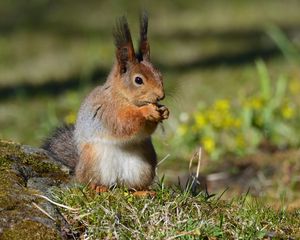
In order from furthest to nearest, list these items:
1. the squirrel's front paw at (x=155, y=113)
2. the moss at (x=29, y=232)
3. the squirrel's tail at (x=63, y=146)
A: the squirrel's tail at (x=63, y=146)
the squirrel's front paw at (x=155, y=113)
the moss at (x=29, y=232)

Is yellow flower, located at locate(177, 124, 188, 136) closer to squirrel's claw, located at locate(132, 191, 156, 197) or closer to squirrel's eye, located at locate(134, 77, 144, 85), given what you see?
squirrel's eye, located at locate(134, 77, 144, 85)

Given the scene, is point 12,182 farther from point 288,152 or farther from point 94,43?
point 94,43

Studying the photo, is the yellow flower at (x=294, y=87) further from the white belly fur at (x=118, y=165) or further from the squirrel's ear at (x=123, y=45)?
the white belly fur at (x=118, y=165)

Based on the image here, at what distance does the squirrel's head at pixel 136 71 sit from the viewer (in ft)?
14.3

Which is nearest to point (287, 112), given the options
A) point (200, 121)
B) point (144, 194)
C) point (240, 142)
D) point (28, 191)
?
point (240, 142)

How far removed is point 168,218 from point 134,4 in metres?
8.17

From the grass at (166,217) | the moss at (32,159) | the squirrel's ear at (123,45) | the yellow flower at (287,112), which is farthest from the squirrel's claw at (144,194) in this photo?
the yellow flower at (287,112)

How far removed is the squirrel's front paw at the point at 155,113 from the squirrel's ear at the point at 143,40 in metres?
0.27

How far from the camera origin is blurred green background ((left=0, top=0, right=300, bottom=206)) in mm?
8375

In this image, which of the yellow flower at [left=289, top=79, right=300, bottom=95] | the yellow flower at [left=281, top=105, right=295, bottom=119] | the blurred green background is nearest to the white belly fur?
the blurred green background

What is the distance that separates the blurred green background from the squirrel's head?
2316 mm

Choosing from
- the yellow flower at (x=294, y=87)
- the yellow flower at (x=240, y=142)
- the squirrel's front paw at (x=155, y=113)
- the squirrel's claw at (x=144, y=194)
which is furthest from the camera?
the yellow flower at (x=294, y=87)

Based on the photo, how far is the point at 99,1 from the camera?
12.1 meters

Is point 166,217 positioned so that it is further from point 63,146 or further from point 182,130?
point 182,130
